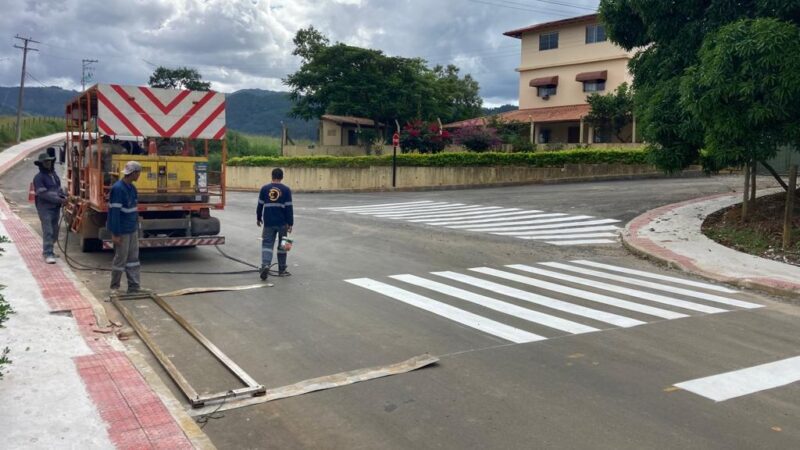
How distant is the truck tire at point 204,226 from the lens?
495 inches

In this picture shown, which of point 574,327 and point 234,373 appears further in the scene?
point 574,327

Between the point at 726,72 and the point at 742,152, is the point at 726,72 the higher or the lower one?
the higher one

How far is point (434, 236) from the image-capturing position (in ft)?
54.4

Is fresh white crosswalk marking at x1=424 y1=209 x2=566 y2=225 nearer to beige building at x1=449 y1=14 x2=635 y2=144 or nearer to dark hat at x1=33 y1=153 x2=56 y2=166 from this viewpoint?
dark hat at x1=33 y1=153 x2=56 y2=166

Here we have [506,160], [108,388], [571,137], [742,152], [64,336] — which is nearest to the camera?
[108,388]

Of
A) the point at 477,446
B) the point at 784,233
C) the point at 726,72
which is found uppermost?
the point at 726,72

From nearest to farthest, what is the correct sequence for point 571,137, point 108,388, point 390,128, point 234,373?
point 108,388, point 234,373, point 571,137, point 390,128

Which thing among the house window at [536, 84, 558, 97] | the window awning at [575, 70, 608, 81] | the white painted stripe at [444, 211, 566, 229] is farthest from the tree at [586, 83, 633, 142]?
the white painted stripe at [444, 211, 566, 229]

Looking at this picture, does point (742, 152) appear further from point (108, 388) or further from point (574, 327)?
point (108, 388)

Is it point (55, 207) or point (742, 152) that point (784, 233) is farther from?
point (55, 207)

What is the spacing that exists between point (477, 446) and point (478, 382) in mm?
1322

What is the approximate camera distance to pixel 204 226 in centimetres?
1266

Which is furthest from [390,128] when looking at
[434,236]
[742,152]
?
[742,152]

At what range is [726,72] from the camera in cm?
1276
